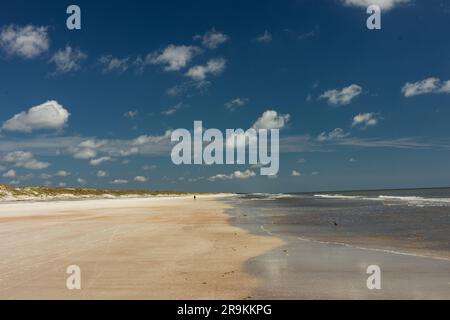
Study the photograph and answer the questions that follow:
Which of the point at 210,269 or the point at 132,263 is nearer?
the point at 210,269

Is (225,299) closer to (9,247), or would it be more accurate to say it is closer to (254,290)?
(254,290)

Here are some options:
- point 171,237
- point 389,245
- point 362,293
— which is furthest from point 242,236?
point 362,293

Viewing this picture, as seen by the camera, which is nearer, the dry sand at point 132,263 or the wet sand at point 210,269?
the wet sand at point 210,269

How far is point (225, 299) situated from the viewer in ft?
29.2

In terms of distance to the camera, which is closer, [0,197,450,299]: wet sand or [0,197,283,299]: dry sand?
[0,197,450,299]: wet sand

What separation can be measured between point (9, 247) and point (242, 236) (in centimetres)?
1004

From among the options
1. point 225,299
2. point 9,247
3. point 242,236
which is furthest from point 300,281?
point 9,247

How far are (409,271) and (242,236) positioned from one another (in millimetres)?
9777

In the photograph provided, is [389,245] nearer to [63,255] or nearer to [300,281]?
[300,281]
